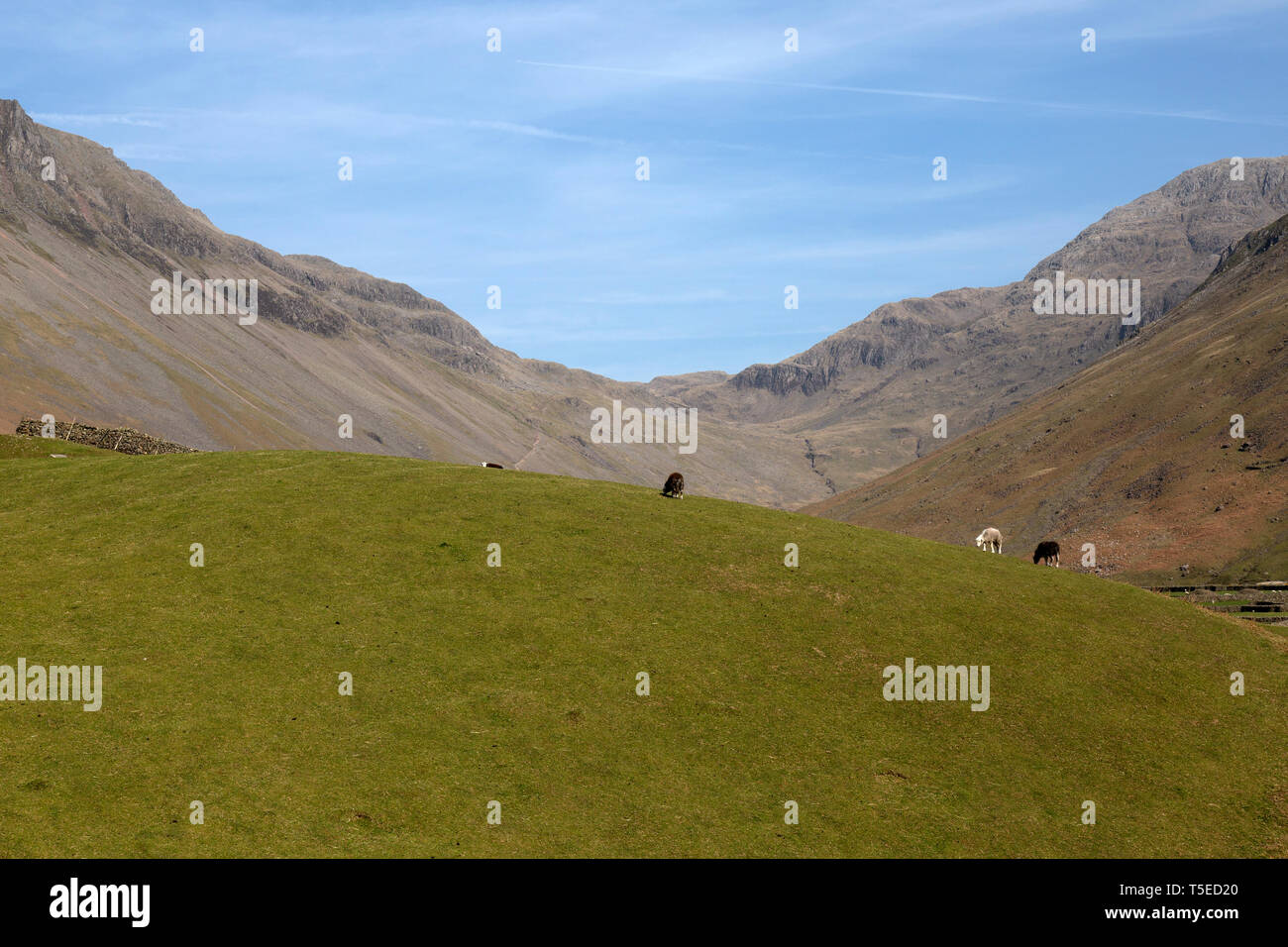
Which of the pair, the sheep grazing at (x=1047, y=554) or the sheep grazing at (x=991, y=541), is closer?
the sheep grazing at (x=1047, y=554)

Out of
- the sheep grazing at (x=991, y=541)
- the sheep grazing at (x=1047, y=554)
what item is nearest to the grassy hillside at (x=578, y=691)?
the sheep grazing at (x=1047, y=554)

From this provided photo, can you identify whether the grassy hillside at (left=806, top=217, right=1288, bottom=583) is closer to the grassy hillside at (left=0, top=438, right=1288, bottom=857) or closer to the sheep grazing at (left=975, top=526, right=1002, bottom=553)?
the sheep grazing at (left=975, top=526, right=1002, bottom=553)

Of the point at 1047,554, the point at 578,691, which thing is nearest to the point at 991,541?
the point at 1047,554

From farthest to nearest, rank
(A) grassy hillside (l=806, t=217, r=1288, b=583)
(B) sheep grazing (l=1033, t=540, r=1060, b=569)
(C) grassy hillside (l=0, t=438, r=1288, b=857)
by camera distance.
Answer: (A) grassy hillside (l=806, t=217, r=1288, b=583)
(B) sheep grazing (l=1033, t=540, r=1060, b=569)
(C) grassy hillside (l=0, t=438, r=1288, b=857)

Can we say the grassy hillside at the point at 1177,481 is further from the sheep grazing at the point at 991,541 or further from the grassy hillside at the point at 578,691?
the grassy hillside at the point at 578,691

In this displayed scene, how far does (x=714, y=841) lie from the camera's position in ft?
75.5

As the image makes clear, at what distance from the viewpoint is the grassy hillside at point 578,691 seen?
23.0 metres

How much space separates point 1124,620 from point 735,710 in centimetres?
1654

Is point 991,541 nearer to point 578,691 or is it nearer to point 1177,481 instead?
point 578,691

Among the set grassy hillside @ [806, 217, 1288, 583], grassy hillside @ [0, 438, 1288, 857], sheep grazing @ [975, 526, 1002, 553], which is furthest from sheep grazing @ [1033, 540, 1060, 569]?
grassy hillside @ [806, 217, 1288, 583]

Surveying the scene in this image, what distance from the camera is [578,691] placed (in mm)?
28031

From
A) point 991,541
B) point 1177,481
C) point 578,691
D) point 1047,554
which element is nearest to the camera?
point 578,691

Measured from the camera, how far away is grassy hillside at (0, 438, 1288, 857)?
2298 centimetres
